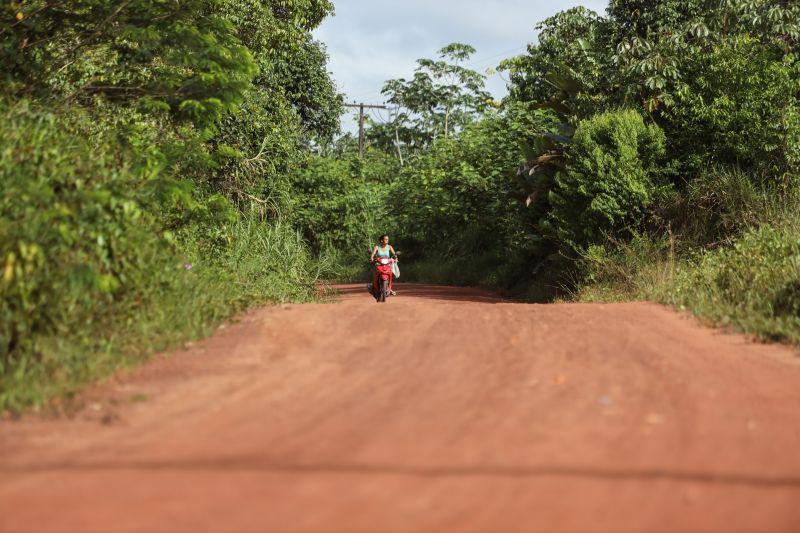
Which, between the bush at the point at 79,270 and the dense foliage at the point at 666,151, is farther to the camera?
the dense foliage at the point at 666,151

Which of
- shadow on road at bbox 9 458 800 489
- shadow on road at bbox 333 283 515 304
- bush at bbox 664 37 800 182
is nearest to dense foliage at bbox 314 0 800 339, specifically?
bush at bbox 664 37 800 182

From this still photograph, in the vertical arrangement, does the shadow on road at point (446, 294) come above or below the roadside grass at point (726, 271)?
below

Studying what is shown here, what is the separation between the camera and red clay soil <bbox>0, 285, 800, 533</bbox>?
13.6 feet

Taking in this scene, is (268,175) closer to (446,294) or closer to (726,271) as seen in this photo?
(446,294)

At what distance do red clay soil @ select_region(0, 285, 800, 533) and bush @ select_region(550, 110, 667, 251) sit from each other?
8113 millimetres

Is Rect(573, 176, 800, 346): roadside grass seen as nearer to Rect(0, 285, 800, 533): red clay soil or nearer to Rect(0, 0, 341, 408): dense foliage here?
Rect(0, 285, 800, 533): red clay soil

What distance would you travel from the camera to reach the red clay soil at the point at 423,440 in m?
4.15

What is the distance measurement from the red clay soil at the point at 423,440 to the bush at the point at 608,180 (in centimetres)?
811

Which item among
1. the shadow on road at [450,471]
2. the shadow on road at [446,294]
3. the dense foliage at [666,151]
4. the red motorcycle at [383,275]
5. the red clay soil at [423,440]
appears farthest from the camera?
the shadow on road at [446,294]

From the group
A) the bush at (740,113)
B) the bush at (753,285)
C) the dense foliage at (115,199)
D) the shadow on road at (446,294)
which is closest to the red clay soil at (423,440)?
the dense foliage at (115,199)

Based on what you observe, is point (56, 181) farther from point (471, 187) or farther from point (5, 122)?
point (471, 187)

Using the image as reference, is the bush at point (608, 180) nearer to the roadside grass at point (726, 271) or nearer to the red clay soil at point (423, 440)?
the roadside grass at point (726, 271)

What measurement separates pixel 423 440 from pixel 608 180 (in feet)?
41.1

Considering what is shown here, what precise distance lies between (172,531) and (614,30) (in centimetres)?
1950
